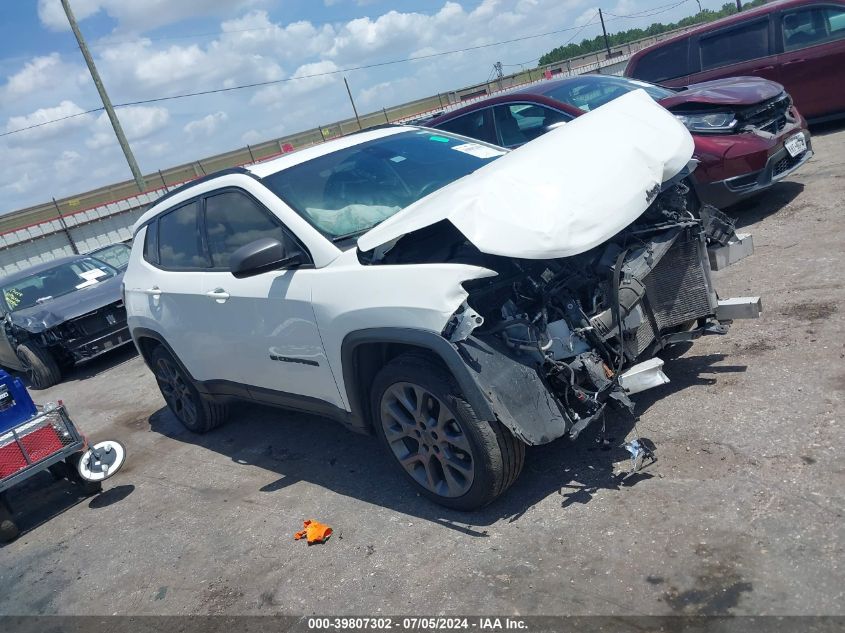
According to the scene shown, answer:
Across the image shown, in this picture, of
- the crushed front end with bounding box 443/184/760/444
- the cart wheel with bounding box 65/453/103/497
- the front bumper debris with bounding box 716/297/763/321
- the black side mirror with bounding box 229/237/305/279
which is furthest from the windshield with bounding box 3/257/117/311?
the front bumper debris with bounding box 716/297/763/321

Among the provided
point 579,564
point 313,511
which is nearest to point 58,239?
point 313,511

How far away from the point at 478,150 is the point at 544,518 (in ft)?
8.79

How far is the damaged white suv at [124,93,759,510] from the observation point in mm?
3293

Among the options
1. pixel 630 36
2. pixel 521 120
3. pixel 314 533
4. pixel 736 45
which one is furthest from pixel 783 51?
pixel 630 36

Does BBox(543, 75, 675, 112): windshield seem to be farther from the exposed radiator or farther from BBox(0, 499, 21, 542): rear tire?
BBox(0, 499, 21, 542): rear tire

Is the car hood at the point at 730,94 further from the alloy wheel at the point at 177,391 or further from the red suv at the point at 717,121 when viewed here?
the alloy wheel at the point at 177,391

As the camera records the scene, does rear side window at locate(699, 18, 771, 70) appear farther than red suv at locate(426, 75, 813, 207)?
Yes

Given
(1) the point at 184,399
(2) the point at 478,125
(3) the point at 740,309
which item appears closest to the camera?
(3) the point at 740,309

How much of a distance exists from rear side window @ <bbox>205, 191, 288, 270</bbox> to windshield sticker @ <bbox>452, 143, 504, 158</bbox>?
1.49 m

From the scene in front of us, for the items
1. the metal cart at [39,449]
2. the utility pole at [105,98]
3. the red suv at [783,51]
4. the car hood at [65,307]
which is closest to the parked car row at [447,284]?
the metal cart at [39,449]

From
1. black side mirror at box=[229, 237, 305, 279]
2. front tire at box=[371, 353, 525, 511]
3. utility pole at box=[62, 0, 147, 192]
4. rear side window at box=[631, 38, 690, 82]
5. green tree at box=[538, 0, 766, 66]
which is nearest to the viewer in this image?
front tire at box=[371, 353, 525, 511]

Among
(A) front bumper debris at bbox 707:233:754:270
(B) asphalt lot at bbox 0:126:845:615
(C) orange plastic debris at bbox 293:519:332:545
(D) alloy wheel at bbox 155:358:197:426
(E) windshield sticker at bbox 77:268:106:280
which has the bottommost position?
(B) asphalt lot at bbox 0:126:845:615

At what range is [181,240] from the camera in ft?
17.2

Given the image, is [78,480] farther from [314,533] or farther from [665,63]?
[665,63]
